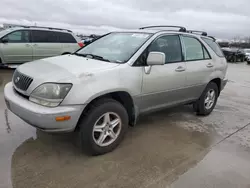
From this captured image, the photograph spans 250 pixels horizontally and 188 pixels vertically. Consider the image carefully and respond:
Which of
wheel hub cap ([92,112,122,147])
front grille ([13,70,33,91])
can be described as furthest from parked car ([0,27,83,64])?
wheel hub cap ([92,112,122,147])

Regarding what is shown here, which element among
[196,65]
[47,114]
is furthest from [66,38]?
[47,114]

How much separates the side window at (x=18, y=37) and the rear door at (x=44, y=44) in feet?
0.81

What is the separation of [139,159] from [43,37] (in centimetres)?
725

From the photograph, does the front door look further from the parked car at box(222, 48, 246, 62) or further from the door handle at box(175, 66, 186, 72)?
the parked car at box(222, 48, 246, 62)

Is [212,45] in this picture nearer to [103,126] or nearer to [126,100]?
[126,100]

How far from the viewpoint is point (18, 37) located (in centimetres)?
815

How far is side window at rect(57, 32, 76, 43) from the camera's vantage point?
906 centimetres

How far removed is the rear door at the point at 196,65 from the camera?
13.1ft

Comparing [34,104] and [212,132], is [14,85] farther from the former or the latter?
[212,132]

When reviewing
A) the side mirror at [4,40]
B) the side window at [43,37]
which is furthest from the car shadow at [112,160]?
the side window at [43,37]

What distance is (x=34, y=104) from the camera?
8.49 feet

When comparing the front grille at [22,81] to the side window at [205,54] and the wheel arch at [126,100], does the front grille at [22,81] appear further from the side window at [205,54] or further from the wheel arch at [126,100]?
the side window at [205,54]

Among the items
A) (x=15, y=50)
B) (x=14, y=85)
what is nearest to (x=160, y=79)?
(x=14, y=85)

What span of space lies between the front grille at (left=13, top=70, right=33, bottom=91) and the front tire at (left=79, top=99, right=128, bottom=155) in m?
0.78
